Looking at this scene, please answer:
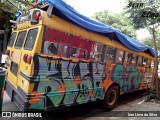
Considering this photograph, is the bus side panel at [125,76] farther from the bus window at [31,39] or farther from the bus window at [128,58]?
the bus window at [31,39]

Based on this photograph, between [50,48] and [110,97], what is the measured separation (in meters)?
3.15

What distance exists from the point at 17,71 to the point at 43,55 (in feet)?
3.43

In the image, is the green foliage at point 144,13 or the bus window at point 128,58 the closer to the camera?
the bus window at point 128,58

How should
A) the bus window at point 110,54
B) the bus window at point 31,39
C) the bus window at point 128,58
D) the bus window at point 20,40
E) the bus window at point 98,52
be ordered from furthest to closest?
the bus window at point 128,58 < the bus window at point 110,54 < the bus window at point 98,52 < the bus window at point 20,40 < the bus window at point 31,39

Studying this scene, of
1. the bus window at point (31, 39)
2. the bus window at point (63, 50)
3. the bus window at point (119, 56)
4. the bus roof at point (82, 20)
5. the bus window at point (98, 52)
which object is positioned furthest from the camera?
the bus window at point (119, 56)

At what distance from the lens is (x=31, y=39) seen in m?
4.04

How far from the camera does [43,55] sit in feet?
12.3

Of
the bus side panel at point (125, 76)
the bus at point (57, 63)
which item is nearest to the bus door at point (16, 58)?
the bus at point (57, 63)

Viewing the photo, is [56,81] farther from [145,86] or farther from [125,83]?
[145,86]

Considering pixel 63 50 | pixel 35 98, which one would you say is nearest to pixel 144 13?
pixel 63 50

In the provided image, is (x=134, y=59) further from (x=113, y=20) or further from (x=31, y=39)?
(x=113, y=20)

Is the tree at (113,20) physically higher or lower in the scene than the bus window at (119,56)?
higher

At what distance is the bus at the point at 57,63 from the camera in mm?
3713

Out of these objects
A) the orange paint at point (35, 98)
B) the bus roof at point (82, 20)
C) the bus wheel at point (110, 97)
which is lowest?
the bus wheel at point (110, 97)
